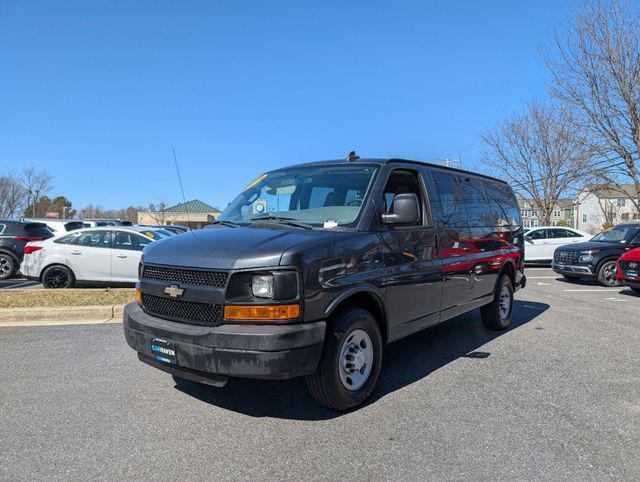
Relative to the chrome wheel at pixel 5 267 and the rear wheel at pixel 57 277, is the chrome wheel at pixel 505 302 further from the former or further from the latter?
the chrome wheel at pixel 5 267

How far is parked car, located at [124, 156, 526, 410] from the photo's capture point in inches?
119

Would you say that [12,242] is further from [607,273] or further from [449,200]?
[607,273]

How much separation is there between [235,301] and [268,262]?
36 centimetres

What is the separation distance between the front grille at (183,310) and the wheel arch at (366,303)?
0.81 meters

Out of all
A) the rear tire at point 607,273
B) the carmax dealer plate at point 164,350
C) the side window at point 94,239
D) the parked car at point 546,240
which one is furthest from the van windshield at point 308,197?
the parked car at point 546,240

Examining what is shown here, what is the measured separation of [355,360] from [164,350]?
57.6 inches

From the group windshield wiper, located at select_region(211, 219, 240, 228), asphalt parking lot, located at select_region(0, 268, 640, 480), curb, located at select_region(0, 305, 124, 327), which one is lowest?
asphalt parking lot, located at select_region(0, 268, 640, 480)

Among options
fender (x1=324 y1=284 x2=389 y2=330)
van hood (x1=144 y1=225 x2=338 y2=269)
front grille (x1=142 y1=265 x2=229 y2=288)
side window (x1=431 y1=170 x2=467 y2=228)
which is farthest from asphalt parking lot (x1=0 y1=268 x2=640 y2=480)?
side window (x1=431 y1=170 x2=467 y2=228)

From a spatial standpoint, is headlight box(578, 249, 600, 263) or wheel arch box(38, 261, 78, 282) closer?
wheel arch box(38, 261, 78, 282)

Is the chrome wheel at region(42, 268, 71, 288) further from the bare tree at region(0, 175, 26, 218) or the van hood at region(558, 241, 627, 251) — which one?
the bare tree at region(0, 175, 26, 218)

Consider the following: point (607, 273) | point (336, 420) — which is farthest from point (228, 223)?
point (607, 273)

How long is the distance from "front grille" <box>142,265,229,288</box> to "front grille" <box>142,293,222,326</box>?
0.15 m

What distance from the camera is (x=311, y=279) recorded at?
3115 mm

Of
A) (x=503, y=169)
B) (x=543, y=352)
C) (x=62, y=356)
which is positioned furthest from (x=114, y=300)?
(x=503, y=169)
